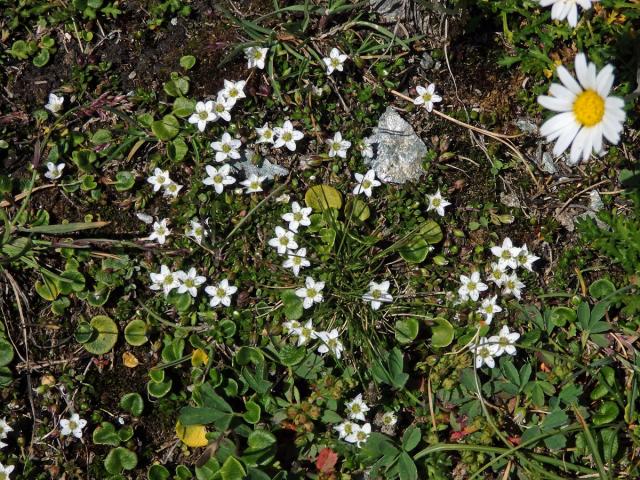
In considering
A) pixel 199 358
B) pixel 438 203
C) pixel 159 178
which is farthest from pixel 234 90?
pixel 199 358

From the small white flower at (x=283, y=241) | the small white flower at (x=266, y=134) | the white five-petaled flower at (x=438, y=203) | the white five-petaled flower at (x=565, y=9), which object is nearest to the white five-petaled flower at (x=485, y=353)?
the white five-petaled flower at (x=438, y=203)

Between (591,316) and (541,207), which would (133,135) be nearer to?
(541,207)

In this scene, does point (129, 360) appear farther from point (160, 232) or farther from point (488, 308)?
point (488, 308)

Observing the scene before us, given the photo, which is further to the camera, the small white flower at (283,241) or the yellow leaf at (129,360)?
the yellow leaf at (129,360)

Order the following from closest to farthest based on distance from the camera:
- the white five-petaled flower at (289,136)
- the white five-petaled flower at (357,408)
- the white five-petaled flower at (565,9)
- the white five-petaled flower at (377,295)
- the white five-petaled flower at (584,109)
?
the white five-petaled flower at (584,109) → the white five-petaled flower at (565,9) → the white five-petaled flower at (357,408) → the white five-petaled flower at (377,295) → the white five-petaled flower at (289,136)

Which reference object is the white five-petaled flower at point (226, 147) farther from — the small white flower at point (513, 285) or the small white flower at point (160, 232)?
the small white flower at point (513, 285)

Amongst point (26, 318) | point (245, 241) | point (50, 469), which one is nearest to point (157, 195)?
point (245, 241)

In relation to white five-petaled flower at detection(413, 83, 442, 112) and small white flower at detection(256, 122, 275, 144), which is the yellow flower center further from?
small white flower at detection(256, 122, 275, 144)

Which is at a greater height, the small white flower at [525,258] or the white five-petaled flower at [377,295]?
the small white flower at [525,258]
